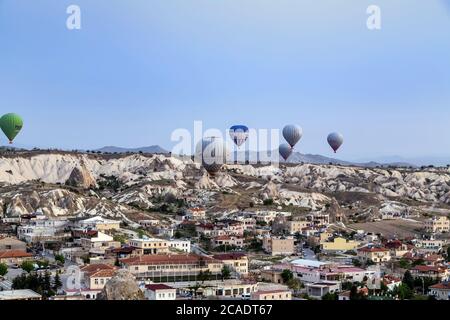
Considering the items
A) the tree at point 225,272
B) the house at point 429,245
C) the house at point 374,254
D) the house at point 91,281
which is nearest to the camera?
the house at point 91,281

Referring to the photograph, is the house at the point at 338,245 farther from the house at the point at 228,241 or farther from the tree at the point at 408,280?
the tree at the point at 408,280

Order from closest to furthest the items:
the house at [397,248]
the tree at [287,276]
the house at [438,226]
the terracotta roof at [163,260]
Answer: the tree at [287,276], the terracotta roof at [163,260], the house at [397,248], the house at [438,226]

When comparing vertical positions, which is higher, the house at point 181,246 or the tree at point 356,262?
the house at point 181,246

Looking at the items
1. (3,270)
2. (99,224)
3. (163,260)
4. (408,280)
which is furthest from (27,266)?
(408,280)

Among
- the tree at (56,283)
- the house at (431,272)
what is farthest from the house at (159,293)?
the house at (431,272)

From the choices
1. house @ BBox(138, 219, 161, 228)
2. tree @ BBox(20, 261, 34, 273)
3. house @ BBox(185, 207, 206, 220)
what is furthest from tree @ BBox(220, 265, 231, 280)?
house @ BBox(185, 207, 206, 220)

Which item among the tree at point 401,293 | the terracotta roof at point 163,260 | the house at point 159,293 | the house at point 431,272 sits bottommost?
the house at point 431,272

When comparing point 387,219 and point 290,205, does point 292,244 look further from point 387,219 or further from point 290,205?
point 290,205
